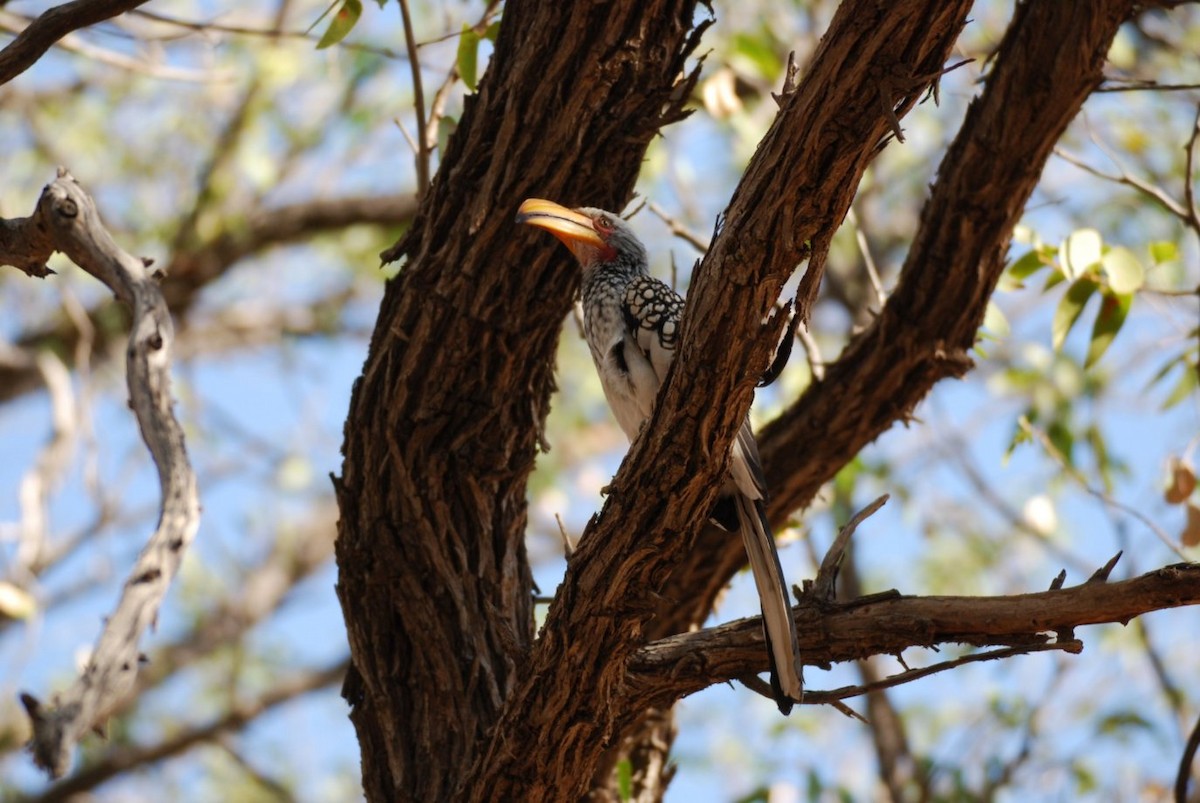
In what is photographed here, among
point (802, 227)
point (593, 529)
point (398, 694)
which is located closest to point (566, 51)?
point (802, 227)

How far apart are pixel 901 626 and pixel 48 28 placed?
1997 millimetres

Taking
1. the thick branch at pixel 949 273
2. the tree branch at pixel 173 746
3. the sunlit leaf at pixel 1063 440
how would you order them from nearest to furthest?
the thick branch at pixel 949 273 → the sunlit leaf at pixel 1063 440 → the tree branch at pixel 173 746

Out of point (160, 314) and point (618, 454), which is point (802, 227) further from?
point (618, 454)

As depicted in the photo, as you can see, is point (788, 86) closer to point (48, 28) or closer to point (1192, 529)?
point (48, 28)

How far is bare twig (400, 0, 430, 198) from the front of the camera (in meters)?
3.17

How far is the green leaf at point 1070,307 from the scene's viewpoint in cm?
339

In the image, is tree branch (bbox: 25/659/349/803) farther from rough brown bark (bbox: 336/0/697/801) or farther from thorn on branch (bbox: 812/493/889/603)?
thorn on branch (bbox: 812/493/889/603)

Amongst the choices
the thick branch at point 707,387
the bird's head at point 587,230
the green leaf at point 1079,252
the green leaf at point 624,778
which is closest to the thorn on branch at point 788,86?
the thick branch at point 707,387

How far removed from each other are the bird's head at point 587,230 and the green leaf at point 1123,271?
4.12ft

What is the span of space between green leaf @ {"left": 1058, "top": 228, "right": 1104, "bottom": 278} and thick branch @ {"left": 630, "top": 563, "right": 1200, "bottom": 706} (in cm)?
116

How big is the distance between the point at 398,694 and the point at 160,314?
99cm

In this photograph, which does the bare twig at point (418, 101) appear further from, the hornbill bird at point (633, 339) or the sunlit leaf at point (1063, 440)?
the sunlit leaf at point (1063, 440)

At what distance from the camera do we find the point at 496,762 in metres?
2.46

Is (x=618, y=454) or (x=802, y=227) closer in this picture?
(x=802, y=227)
